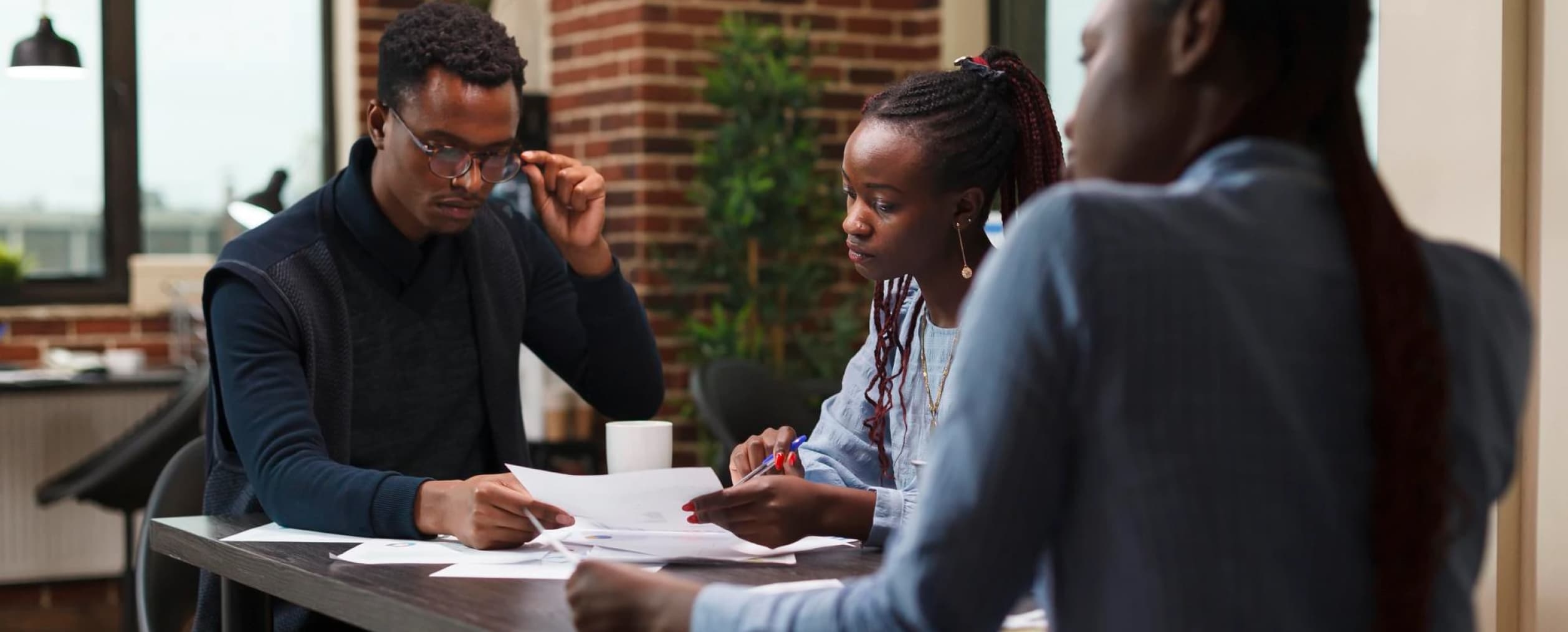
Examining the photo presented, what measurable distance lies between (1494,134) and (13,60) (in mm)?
4248

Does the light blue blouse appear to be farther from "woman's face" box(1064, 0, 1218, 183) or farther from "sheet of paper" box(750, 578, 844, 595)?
"woman's face" box(1064, 0, 1218, 183)

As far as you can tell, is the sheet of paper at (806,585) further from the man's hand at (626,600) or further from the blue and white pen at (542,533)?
Answer: the man's hand at (626,600)

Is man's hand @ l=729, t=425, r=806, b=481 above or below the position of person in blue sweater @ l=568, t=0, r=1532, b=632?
below

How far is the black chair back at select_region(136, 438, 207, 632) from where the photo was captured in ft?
7.07

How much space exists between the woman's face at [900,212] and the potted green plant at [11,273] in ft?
13.8

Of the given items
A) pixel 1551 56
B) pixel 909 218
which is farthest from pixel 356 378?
pixel 1551 56

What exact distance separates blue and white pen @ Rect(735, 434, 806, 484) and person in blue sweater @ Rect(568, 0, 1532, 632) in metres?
0.90

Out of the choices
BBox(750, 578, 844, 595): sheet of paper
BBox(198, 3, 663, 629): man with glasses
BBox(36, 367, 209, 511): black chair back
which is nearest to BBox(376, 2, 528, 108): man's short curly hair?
BBox(198, 3, 663, 629): man with glasses

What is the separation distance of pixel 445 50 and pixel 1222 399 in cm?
155

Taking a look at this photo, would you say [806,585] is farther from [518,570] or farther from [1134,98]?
[1134,98]

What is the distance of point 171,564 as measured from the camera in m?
2.20

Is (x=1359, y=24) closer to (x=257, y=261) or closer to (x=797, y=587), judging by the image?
(x=797, y=587)

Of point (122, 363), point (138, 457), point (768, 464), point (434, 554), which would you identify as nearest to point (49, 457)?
point (122, 363)

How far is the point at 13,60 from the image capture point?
4836 mm
